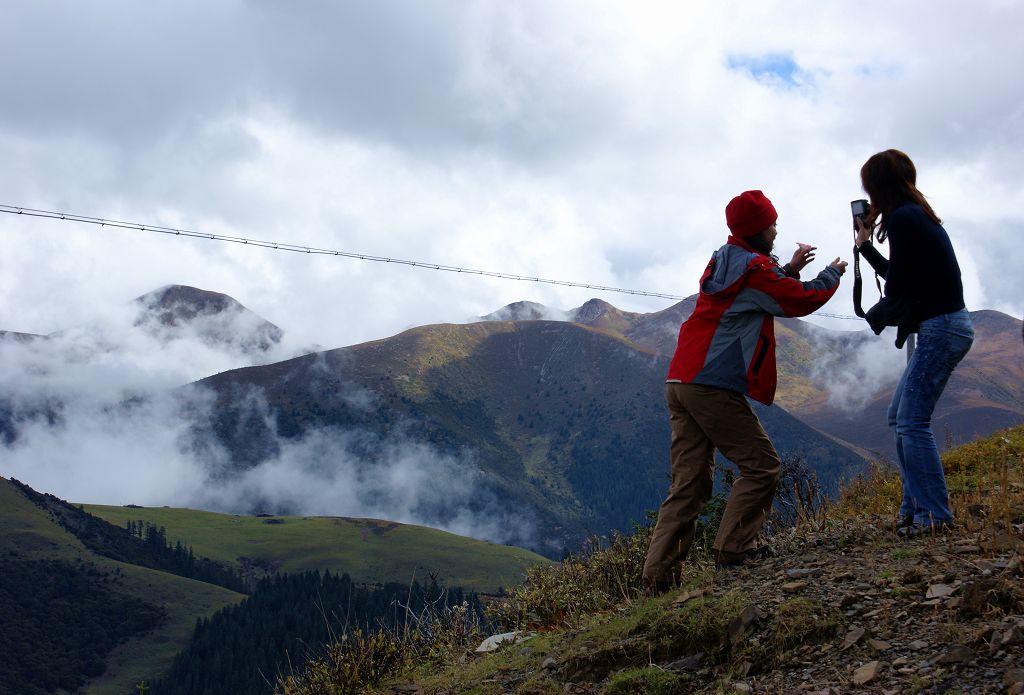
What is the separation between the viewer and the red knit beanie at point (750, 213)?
5.87m

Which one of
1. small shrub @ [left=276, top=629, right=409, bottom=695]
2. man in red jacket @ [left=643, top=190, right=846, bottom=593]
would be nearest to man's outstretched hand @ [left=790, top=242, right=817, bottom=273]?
man in red jacket @ [left=643, top=190, right=846, bottom=593]

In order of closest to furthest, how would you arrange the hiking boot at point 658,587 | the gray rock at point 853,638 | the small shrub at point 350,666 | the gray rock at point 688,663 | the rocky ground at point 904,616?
1. the rocky ground at point 904,616
2. the gray rock at point 853,638
3. the gray rock at point 688,663
4. the hiking boot at point 658,587
5. the small shrub at point 350,666

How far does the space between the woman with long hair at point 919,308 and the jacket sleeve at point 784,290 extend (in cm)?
47

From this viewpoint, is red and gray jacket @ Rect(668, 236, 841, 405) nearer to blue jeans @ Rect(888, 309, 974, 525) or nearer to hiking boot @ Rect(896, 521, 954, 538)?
blue jeans @ Rect(888, 309, 974, 525)

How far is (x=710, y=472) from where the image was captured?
5914mm

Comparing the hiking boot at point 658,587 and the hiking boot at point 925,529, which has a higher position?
the hiking boot at point 925,529

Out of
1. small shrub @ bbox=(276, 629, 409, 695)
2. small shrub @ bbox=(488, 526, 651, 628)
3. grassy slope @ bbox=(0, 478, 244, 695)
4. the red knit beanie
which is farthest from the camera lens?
grassy slope @ bbox=(0, 478, 244, 695)

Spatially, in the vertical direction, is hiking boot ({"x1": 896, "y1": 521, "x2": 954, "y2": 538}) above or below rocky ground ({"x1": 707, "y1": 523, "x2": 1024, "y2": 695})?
A: above

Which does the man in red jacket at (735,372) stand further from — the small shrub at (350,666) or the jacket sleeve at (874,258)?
the small shrub at (350,666)

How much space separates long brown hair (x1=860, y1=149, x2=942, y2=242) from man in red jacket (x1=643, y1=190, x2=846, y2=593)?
0.48 m

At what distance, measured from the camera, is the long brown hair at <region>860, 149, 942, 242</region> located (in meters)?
5.77

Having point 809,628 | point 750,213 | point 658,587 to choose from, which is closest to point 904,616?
point 809,628

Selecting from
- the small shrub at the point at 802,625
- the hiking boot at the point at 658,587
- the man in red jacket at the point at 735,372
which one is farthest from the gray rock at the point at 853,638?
the hiking boot at the point at 658,587

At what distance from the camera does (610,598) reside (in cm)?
724
